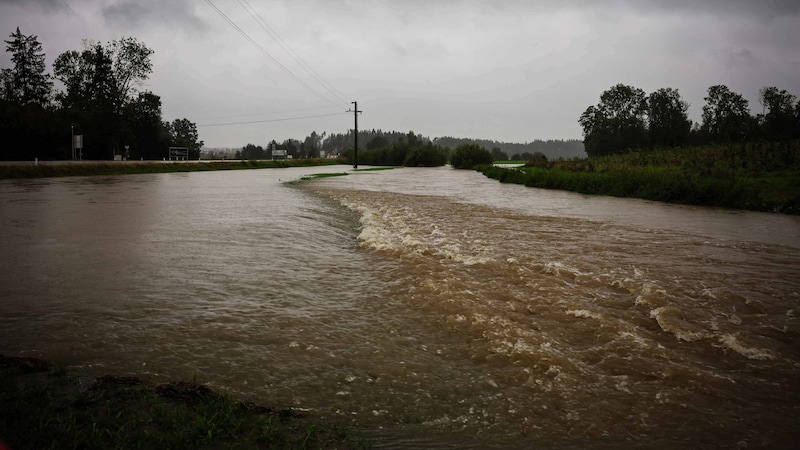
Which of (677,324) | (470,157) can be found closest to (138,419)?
(677,324)

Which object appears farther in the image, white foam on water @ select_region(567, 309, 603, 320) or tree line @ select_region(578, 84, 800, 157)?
tree line @ select_region(578, 84, 800, 157)

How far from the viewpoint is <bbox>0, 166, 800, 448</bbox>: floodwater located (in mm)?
3361

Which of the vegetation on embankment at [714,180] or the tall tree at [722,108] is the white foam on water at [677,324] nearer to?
the vegetation on embankment at [714,180]

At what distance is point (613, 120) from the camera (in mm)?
88188

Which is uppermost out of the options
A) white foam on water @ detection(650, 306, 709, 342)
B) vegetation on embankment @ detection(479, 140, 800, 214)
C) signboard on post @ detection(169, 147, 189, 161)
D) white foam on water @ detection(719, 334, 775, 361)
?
signboard on post @ detection(169, 147, 189, 161)

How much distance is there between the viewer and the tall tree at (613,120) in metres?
85.2

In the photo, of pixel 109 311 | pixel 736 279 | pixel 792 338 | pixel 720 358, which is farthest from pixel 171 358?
pixel 736 279

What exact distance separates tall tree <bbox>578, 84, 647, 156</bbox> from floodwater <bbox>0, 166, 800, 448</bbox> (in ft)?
271

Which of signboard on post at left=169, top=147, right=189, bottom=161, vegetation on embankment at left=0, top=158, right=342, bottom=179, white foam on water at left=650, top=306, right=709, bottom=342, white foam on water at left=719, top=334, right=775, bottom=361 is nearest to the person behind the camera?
white foam on water at left=719, top=334, right=775, bottom=361

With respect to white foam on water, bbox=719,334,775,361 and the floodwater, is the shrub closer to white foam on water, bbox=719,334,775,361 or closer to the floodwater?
the floodwater

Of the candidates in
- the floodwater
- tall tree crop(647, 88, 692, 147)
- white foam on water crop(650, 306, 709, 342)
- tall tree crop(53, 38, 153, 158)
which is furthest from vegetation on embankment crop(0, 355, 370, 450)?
tall tree crop(647, 88, 692, 147)

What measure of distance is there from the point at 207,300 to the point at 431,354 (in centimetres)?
310

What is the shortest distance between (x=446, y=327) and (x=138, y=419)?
10.2 feet

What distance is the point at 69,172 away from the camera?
34.4 metres
